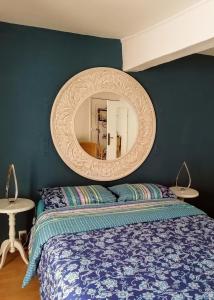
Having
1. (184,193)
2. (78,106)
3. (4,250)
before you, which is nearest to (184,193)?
(184,193)

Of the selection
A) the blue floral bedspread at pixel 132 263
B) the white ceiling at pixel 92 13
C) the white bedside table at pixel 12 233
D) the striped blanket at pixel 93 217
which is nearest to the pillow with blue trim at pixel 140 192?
the striped blanket at pixel 93 217

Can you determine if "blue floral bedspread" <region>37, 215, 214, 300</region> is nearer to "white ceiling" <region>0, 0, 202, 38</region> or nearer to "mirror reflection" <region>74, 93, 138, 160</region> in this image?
"mirror reflection" <region>74, 93, 138, 160</region>

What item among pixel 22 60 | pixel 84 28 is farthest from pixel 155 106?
pixel 22 60

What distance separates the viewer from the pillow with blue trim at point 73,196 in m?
2.52

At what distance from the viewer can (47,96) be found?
110 inches

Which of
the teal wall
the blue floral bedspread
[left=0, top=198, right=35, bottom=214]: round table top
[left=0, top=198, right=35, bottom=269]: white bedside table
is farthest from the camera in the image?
the teal wall

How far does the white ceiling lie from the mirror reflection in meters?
0.72

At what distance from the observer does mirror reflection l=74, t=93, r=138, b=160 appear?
9.65 ft

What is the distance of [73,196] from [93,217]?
0.39 m

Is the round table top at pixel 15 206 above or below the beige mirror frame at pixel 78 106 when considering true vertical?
below

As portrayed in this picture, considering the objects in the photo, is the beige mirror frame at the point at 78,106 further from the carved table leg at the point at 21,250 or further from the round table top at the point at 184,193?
the carved table leg at the point at 21,250

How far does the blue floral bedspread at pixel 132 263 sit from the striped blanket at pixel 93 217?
0.07 meters

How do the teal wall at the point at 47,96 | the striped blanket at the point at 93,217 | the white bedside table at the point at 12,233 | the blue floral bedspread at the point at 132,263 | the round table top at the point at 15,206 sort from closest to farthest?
the blue floral bedspread at the point at 132,263 < the striped blanket at the point at 93,217 < the round table top at the point at 15,206 < the white bedside table at the point at 12,233 < the teal wall at the point at 47,96

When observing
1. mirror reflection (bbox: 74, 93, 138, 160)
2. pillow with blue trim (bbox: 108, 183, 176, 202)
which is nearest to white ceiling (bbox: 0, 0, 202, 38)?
mirror reflection (bbox: 74, 93, 138, 160)
